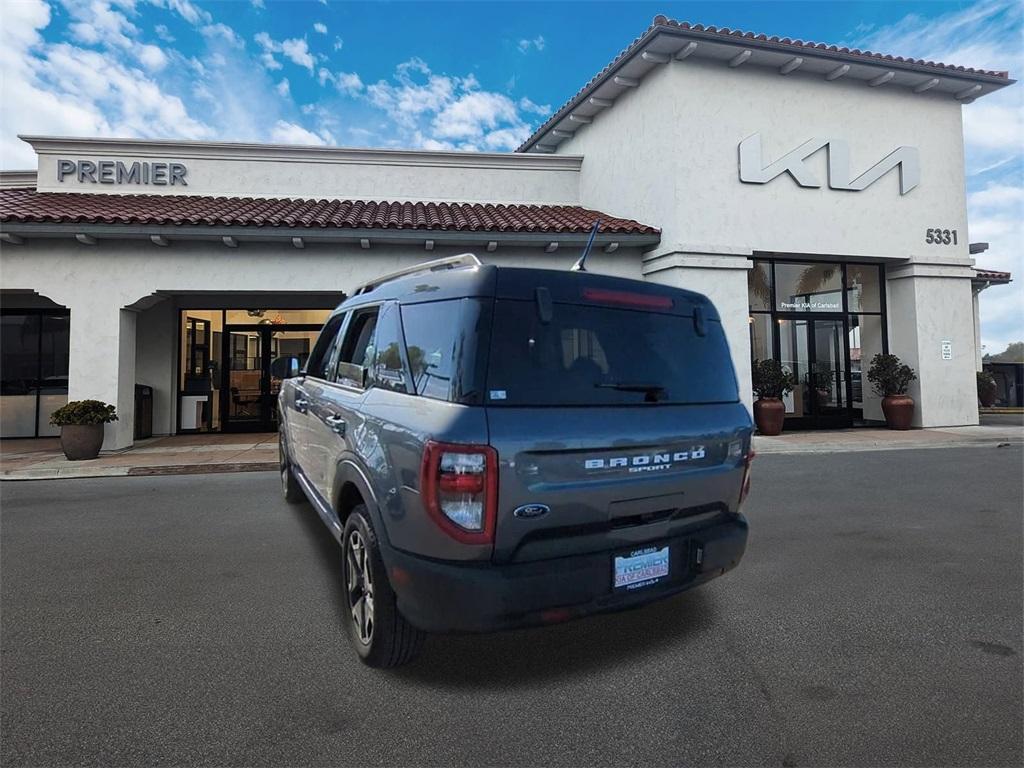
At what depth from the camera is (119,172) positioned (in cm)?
1292

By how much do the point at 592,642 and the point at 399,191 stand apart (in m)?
13.2

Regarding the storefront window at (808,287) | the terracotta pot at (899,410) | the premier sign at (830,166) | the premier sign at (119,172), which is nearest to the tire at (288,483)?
the premier sign at (119,172)

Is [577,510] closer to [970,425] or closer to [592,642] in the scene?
[592,642]

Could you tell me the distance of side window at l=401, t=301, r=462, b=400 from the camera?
256 centimetres

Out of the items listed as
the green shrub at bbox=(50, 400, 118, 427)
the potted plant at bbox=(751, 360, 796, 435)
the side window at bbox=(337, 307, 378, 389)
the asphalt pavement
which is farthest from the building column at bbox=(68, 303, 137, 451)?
the potted plant at bbox=(751, 360, 796, 435)

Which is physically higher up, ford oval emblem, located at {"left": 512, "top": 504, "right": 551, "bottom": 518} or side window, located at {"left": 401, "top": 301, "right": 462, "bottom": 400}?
side window, located at {"left": 401, "top": 301, "right": 462, "bottom": 400}

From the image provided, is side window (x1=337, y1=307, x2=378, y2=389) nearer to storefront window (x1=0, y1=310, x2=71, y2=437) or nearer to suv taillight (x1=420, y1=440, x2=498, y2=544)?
suv taillight (x1=420, y1=440, x2=498, y2=544)

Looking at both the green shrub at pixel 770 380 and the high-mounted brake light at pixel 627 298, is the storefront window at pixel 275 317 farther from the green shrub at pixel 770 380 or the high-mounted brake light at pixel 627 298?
the high-mounted brake light at pixel 627 298

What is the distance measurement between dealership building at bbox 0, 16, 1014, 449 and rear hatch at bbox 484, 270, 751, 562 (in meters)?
8.67

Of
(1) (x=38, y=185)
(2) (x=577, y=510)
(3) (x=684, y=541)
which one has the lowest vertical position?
(3) (x=684, y=541)

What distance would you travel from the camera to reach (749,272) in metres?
13.2

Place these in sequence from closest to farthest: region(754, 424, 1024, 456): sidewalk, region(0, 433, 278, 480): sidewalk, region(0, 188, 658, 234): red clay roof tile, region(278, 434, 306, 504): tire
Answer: region(278, 434, 306, 504): tire → region(0, 433, 278, 480): sidewalk → region(0, 188, 658, 234): red clay roof tile → region(754, 424, 1024, 456): sidewalk

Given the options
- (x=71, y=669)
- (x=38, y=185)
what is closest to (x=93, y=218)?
(x=38, y=185)

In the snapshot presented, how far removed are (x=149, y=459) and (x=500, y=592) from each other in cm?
907
